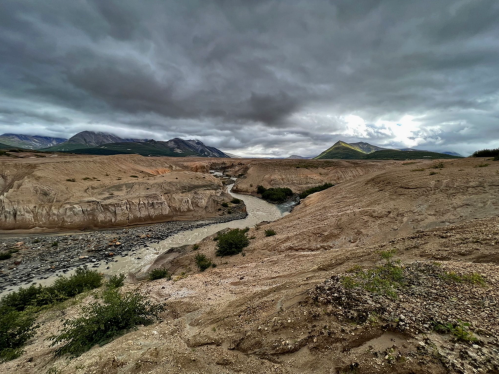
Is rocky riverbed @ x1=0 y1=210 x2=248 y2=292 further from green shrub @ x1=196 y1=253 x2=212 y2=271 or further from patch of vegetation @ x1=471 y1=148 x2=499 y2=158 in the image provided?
patch of vegetation @ x1=471 y1=148 x2=499 y2=158

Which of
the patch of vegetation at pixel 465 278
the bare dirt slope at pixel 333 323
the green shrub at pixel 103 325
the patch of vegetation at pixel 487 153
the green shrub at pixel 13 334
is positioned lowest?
the green shrub at pixel 13 334

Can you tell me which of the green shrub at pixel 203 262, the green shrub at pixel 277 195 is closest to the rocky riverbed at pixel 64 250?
the green shrub at pixel 203 262

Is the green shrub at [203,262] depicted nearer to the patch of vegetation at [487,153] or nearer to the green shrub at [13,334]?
the green shrub at [13,334]

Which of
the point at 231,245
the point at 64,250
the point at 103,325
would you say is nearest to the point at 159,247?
the point at 64,250

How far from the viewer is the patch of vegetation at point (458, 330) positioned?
3113 mm

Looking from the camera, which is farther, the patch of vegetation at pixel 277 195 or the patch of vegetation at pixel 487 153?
the patch of vegetation at pixel 277 195

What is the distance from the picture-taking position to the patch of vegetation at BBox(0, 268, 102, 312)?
9633 millimetres

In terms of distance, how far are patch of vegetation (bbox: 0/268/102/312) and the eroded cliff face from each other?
1582 centimetres

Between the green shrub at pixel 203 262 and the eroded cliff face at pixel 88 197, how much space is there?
1627 cm

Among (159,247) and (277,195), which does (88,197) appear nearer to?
(159,247)

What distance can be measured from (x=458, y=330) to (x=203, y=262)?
1307 centimetres

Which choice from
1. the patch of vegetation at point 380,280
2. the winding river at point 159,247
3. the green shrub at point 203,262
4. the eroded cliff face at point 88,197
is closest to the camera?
the patch of vegetation at point 380,280

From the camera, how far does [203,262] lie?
14203mm

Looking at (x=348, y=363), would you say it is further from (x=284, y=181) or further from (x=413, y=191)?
(x=284, y=181)
